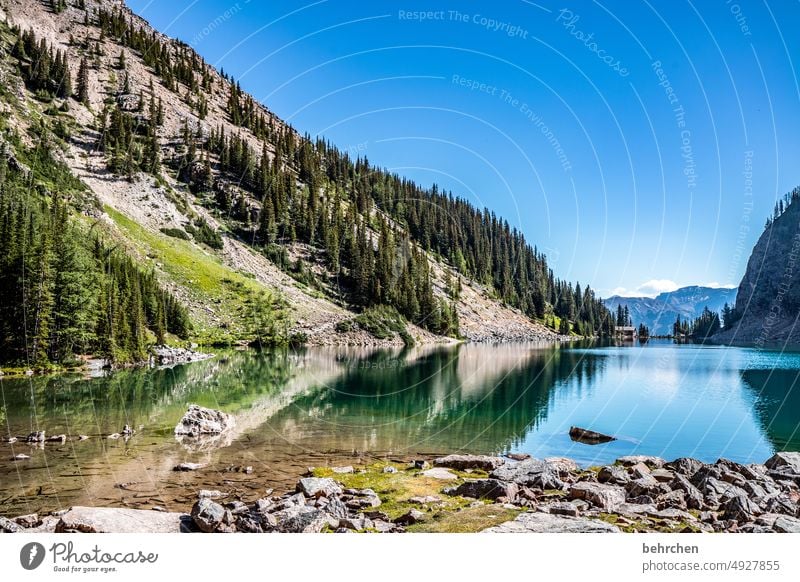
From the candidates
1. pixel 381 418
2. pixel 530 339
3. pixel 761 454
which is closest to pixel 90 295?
pixel 381 418

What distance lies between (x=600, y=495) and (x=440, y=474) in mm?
5797

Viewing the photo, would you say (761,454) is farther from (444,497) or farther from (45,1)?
(45,1)

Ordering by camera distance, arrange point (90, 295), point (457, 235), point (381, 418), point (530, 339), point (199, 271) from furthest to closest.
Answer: point (457, 235) < point (530, 339) < point (199, 271) < point (90, 295) < point (381, 418)

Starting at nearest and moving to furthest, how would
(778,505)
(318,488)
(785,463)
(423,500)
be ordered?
(778,505)
(423,500)
(318,488)
(785,463)

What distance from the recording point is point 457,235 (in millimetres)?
179375

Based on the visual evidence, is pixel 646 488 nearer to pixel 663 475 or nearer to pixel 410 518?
pixel 663 475

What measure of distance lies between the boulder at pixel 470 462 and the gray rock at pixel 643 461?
15.3 feet

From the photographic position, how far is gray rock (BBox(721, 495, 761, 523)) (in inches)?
500

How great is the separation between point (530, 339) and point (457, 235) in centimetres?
4897

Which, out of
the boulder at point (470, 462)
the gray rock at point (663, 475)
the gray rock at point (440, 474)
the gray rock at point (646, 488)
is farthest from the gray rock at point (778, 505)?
the gray rock at point (440, 474)

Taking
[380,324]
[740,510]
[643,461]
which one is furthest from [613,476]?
[380,324]

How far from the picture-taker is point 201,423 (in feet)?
79.2

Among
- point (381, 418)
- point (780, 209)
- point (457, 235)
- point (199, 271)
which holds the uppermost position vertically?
point (780, 209)

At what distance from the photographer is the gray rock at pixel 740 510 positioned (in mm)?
12688
